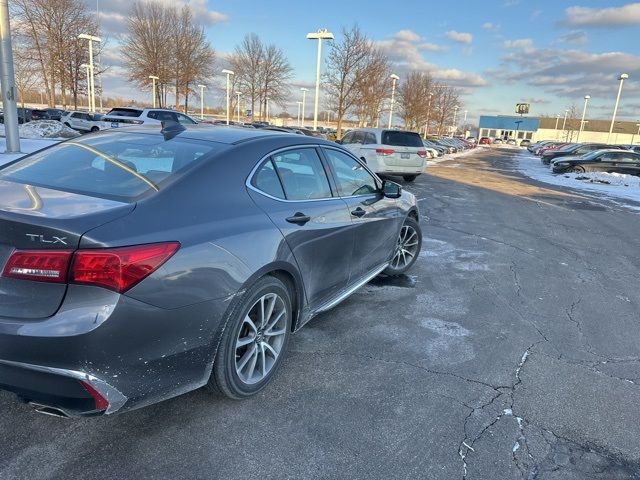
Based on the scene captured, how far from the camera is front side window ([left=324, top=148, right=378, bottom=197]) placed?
396 cm

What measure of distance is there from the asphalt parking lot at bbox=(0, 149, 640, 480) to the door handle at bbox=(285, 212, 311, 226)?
1.04 meters

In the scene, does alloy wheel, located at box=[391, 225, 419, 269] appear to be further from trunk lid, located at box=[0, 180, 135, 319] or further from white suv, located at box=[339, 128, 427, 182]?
white suv, located at box=[339, 128, 427, 182]

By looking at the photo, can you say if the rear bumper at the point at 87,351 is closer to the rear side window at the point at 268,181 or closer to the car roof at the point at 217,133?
the rear side window at the point at 268,181

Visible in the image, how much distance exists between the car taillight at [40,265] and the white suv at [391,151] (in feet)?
40.8

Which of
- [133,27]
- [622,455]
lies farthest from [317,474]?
[133,27]

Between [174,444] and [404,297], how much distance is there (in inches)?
115

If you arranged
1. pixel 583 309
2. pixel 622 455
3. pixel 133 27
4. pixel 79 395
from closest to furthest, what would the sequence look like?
pixel 79 395
pixel 622 455
pixel 583 309
pixel 133 27

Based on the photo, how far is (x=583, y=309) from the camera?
4828 millimetres

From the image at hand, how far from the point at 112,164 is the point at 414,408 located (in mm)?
2420

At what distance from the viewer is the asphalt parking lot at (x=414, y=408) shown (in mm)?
2393

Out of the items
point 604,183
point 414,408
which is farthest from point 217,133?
point 604,183

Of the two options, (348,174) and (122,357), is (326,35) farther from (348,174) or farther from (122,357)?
(122,357)

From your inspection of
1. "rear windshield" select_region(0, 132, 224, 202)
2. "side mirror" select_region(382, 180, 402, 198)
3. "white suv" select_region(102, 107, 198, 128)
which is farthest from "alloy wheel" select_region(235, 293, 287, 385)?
"white suv" select_region(102, 107, 198, 128)

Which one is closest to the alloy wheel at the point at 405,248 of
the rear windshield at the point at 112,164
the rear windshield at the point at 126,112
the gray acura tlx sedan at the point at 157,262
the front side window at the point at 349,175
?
the front side window at the point at 349,175
